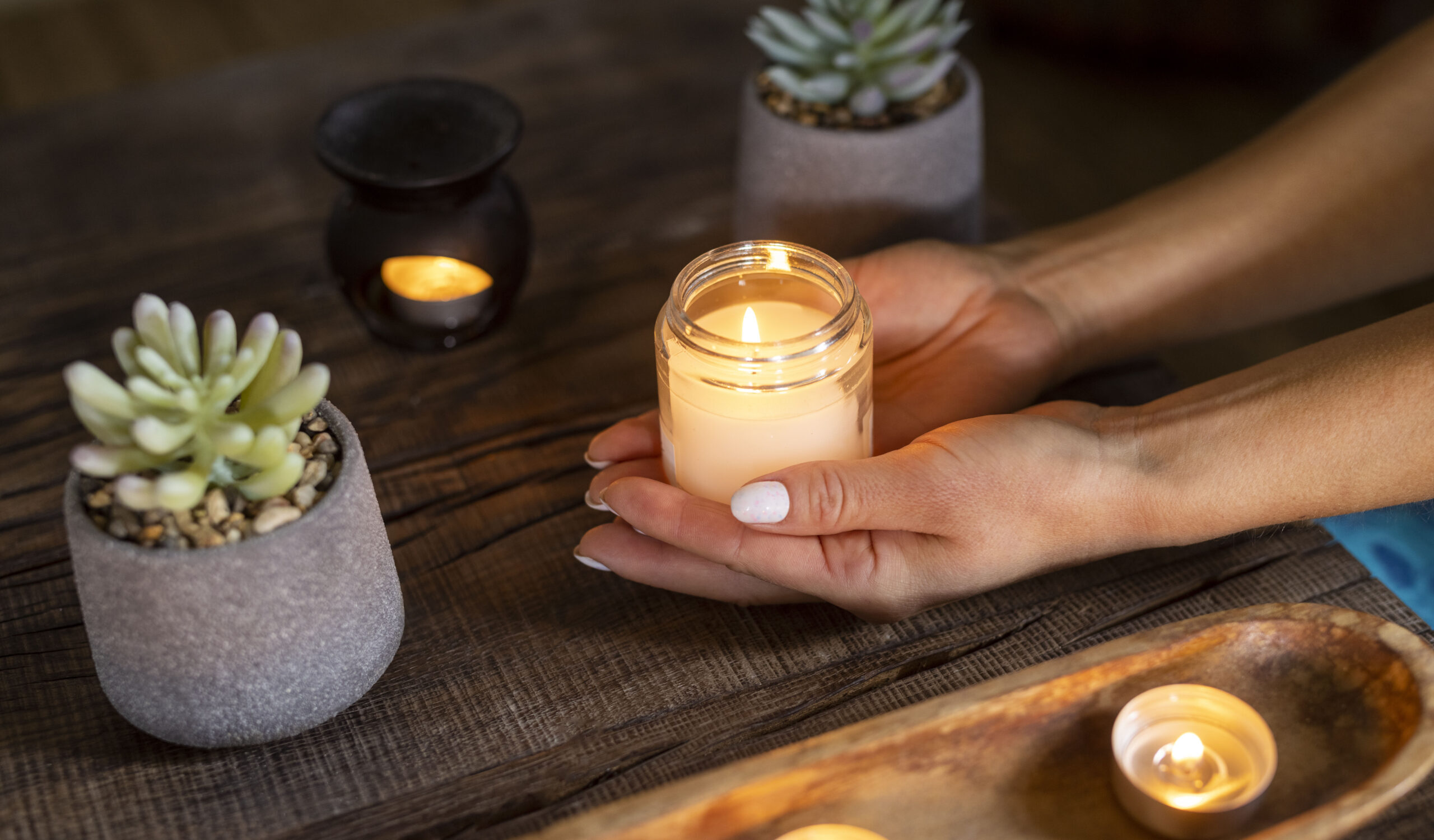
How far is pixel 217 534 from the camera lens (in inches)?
23.0

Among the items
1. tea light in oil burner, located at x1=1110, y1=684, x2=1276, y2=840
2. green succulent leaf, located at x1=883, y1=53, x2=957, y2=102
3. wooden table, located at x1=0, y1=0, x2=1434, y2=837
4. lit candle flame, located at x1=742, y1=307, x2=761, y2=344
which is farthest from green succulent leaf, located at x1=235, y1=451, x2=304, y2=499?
green succulent leaf, located at x1=883, y1=53, x2=957, y2=102

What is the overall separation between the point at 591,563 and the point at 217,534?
239mm

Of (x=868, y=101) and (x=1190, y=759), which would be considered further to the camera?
(x=868, y=101)

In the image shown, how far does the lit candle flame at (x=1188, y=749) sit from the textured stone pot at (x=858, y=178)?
1.57ft

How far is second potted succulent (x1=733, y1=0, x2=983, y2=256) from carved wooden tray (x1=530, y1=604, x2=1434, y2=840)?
0.43 metres

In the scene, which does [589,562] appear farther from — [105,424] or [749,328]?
[105,424]

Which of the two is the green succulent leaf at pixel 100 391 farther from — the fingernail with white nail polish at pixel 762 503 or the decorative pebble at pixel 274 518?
the fingernail with white nail polish at pixel 762 503

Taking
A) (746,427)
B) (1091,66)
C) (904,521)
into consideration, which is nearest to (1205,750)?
(904,521)

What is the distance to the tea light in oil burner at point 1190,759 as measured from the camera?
574 millimetres

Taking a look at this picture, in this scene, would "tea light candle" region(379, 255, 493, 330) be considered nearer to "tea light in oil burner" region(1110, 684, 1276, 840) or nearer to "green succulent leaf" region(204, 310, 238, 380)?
"green succulent leaf" region(204, 310, 238, 380)

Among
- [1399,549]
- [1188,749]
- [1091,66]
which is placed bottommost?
[1091,66]

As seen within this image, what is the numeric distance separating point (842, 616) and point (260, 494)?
0.35 m

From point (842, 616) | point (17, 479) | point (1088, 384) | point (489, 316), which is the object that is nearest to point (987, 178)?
point (1088, 384)

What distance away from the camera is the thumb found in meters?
0.66
